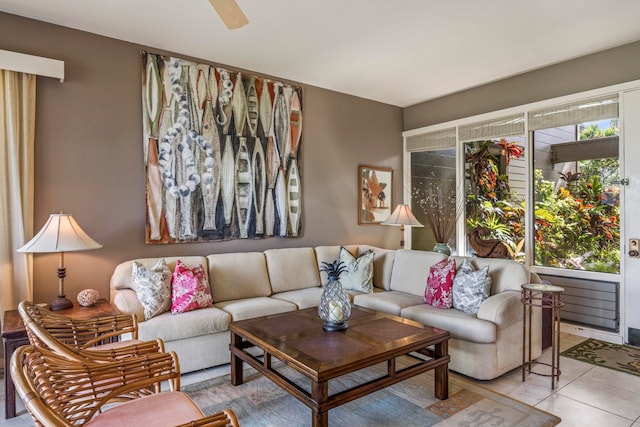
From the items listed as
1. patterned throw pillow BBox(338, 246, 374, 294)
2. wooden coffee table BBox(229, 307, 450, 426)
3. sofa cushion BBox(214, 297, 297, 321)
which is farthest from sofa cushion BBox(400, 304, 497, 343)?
sofa cushion BBox(214, 297, 297, 321)

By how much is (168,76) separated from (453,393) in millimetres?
3706

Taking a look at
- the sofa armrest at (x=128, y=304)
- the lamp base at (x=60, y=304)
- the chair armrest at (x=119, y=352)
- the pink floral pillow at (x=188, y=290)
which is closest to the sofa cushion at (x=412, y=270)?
the pink floral pillow at (x=188, y=290)

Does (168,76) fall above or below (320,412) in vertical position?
above

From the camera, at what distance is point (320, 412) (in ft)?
6.19

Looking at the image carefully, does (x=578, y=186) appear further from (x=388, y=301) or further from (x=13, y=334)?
(x=13, y=334)

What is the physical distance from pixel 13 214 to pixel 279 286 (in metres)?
2.34

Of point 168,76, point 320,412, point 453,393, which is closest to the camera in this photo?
point 320,412

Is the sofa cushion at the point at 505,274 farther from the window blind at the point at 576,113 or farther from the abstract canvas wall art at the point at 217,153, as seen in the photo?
the abstract canvas wall art at the point at 217,153

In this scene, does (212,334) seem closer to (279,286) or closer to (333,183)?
(279,286)

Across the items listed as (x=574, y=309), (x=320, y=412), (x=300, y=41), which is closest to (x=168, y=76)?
(x=300, y=41)

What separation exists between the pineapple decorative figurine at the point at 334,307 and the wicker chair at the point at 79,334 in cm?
105

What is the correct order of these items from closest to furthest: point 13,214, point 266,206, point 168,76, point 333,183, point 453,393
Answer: point 453,393 < point 13,214 < point 168,76 < point 266,206 < point 333,183

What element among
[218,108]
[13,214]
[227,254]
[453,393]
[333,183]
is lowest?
[453,393]

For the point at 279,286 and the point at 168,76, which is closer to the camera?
the point at 168,76
